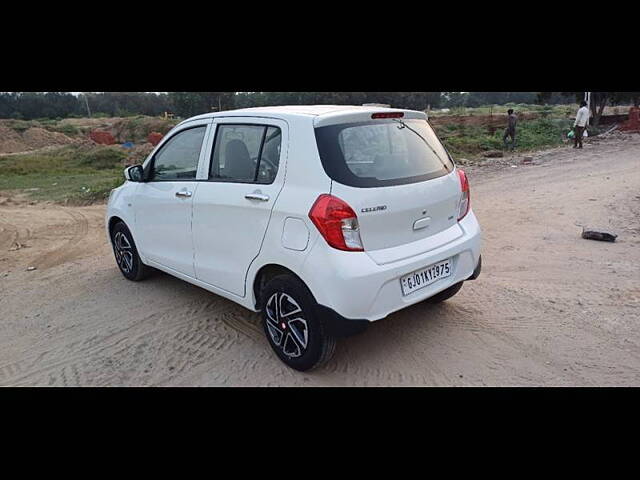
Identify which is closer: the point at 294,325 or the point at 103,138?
the point at 294,325

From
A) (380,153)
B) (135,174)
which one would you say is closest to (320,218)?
(380,153)

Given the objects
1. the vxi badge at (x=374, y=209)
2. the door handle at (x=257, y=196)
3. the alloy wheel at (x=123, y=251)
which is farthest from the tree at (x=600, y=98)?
the door handle at (x=257, y=196)

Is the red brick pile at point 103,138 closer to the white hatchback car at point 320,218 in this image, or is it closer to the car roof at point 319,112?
the white hatchback car at point 320,218

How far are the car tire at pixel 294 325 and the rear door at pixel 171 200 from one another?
1.08 metres

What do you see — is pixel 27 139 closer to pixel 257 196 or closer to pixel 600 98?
pixel 600 98

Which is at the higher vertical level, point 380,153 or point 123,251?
point 380,153

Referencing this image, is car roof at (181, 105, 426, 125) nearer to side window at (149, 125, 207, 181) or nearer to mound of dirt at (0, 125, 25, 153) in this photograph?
side window at (149, 125, 207, 181)

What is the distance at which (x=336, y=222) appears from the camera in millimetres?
2832

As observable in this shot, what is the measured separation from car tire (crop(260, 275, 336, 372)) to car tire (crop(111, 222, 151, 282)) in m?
2.19

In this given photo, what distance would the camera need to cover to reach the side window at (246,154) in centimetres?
329

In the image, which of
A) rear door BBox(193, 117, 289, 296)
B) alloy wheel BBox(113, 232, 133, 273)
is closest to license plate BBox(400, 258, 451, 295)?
rear door BBox(193, 117, 289, 296)

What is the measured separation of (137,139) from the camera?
31.4 meters

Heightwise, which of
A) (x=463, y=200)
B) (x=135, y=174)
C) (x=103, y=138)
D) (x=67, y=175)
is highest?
(x=135, y=174)

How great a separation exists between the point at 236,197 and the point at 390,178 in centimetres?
115
